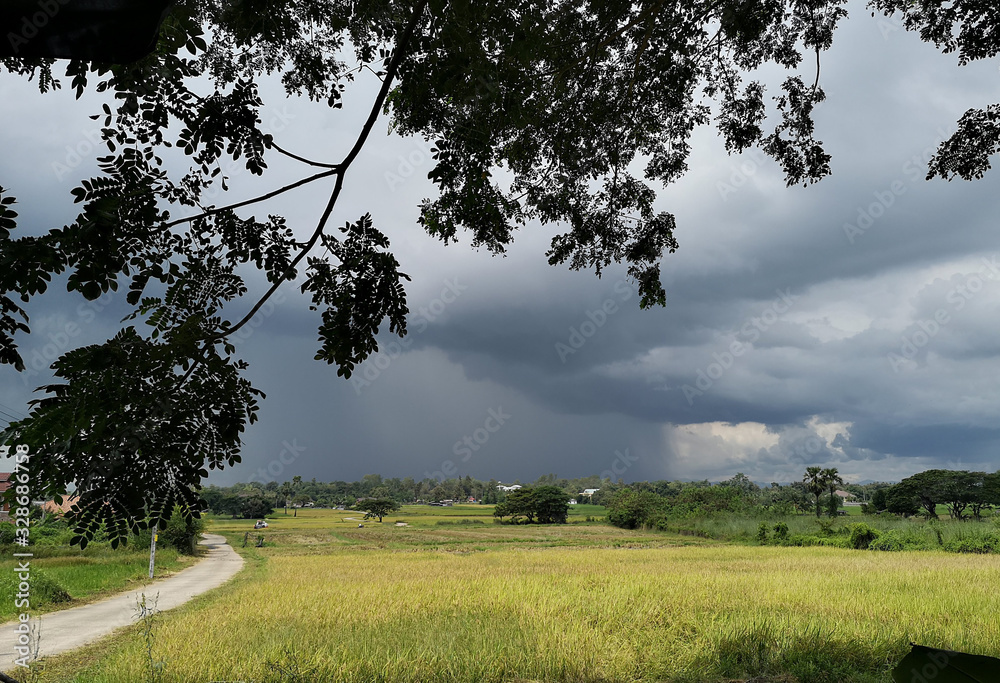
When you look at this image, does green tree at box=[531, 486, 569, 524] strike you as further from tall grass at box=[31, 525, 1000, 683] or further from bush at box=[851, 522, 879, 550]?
tall grass at box=[31, 525, 1000, 683]

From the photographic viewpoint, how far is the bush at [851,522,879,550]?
36094 millimetres

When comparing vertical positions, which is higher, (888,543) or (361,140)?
(361,140)

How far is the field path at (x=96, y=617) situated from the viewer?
9617 millimetres

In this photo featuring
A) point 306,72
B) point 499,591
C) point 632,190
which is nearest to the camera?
point 306,72

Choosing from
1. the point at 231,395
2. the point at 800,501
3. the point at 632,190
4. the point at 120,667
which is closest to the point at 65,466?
the point at 231,395

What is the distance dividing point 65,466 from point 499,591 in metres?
13.3

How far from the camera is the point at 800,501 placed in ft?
305

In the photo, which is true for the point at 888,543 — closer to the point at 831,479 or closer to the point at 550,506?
the point at 831,479

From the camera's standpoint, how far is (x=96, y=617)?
12.7m

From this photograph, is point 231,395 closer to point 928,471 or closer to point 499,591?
point 499,591

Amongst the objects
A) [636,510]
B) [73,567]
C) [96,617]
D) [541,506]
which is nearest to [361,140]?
[96,617]

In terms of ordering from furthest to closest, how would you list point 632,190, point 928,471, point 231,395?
point 928,471
point 632,190
point 231,395

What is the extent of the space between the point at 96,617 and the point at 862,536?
40.2 metres

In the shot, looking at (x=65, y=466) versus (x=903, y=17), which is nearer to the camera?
(x=65, y=466)
